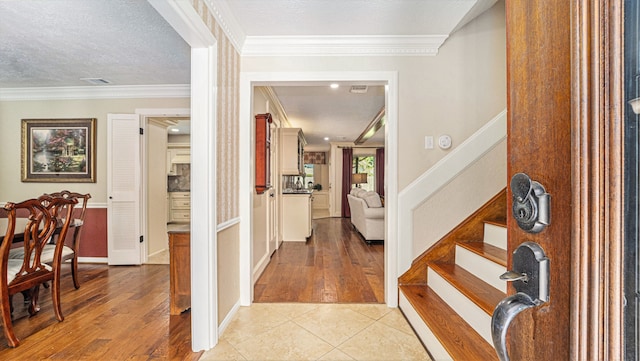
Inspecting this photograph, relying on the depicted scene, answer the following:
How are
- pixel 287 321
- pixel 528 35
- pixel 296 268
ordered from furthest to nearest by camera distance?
pixel 296 268
pixel 287 321
pixel 528 35

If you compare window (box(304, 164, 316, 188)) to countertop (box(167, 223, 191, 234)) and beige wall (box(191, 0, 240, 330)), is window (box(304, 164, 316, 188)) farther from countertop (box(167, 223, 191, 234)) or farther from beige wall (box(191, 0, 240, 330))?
beige wall (box(191, 0, 240, 330))

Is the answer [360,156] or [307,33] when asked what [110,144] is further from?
[360,156]

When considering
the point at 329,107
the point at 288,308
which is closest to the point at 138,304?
the point at 288,308

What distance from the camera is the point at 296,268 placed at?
11.4 feet

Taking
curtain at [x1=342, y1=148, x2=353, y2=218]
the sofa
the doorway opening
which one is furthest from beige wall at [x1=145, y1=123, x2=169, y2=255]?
curtain at [x1=342, y1=148, x2=353, y2=218]

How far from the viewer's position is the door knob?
0.38m

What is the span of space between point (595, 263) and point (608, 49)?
0.25 m

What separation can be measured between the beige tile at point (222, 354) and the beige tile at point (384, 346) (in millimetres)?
668

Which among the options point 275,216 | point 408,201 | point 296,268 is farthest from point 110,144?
point 408,201

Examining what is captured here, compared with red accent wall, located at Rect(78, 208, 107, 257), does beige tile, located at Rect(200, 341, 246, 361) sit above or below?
below

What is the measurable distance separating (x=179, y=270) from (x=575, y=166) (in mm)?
2531

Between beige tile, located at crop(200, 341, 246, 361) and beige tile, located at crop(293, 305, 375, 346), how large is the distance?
51 centimetres

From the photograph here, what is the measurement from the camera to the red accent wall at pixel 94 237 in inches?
146

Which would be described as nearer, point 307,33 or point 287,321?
point 287,321
